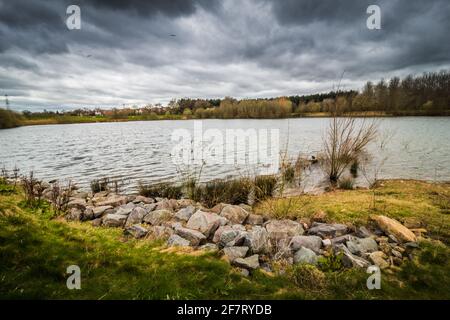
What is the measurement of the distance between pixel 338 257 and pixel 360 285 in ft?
1.89

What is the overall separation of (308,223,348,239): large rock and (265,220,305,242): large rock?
0.25 meters

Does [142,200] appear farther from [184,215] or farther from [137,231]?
[137,231]

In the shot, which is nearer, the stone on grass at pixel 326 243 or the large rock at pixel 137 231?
the stone on grass at pixel 326 243

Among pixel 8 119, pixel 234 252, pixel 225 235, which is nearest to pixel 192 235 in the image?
pixel 225 235

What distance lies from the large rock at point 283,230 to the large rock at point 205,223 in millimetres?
1160

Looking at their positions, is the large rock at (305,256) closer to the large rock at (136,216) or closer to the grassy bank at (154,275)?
the grassy bank at (154,275)

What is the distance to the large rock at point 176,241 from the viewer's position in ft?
13.7

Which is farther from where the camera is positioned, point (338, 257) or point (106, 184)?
point (106, 184)

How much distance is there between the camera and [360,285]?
3004 millimetres

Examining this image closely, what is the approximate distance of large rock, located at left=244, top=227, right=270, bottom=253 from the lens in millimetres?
3965

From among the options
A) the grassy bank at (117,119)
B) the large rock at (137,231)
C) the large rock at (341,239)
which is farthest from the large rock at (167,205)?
the grassy bank at (117,119)

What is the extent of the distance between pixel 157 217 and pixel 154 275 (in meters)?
2.57

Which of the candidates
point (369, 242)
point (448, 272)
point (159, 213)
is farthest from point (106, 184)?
point (448, 272)

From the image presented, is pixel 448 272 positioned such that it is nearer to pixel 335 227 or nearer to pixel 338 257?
pixel 338 257
